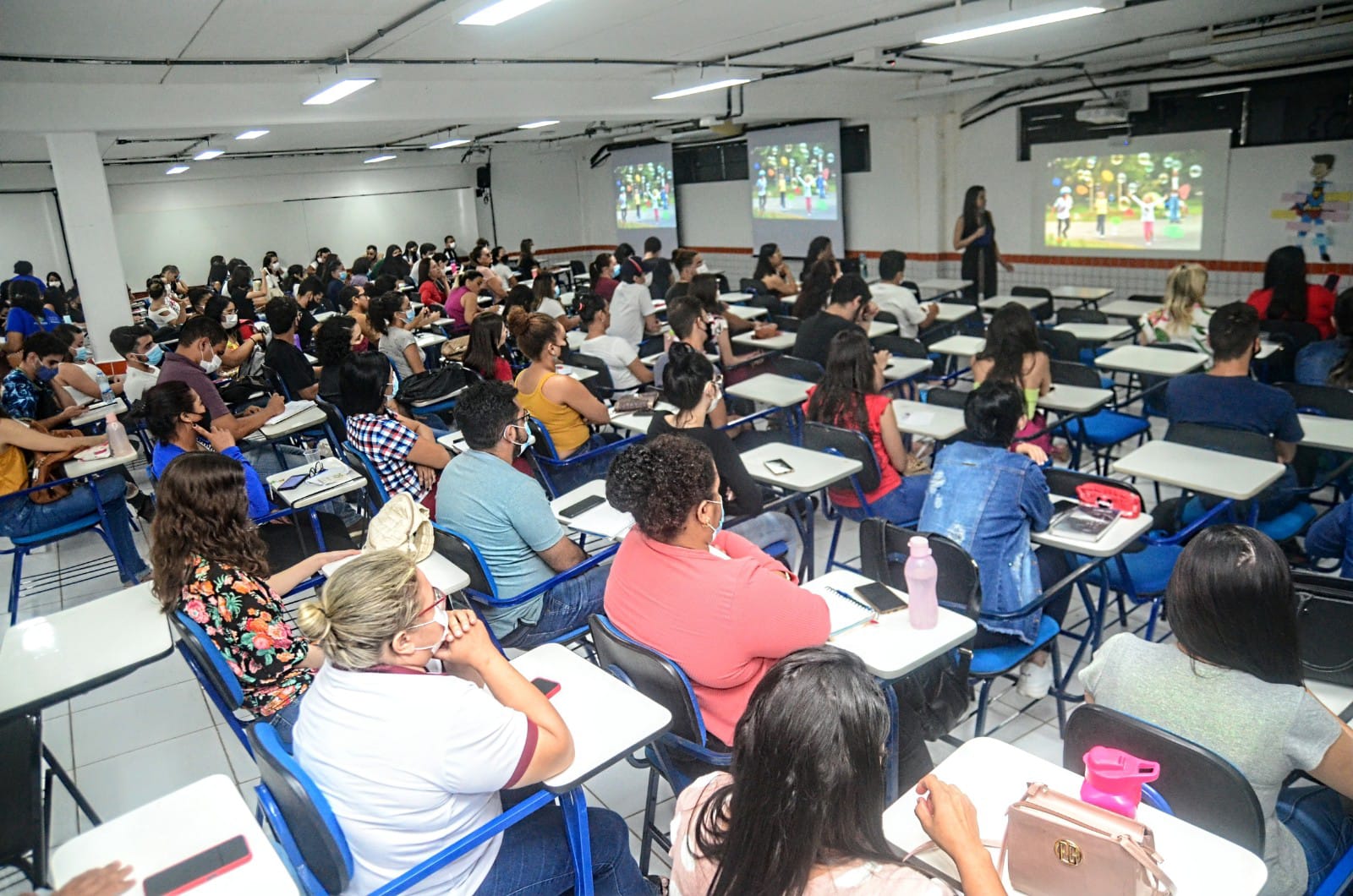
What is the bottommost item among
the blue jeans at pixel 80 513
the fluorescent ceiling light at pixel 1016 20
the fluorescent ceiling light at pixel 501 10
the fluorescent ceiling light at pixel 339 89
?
the blue jeans at pixel 80 513

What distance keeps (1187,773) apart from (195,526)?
2.52 meters

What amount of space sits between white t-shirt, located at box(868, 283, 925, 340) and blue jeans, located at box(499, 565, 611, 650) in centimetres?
461

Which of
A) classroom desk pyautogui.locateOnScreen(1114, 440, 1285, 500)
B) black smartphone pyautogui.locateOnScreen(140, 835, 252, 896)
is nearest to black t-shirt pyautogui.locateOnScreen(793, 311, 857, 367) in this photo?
classroom desk pyautogui.locateOnScreen(1114, 440, 1285, 500)

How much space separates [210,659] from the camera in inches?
95.2

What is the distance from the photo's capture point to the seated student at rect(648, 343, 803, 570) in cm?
344

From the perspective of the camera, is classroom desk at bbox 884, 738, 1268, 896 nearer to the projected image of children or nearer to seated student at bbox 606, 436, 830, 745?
seated student at bbox 606, 436, 830, 745

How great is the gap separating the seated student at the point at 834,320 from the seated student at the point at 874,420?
188cm

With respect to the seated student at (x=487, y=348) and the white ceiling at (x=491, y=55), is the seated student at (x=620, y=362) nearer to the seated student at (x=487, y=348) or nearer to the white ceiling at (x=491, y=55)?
the seated student at (x=487, y=348)

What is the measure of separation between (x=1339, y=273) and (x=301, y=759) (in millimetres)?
9498

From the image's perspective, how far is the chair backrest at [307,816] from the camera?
5.53 feet

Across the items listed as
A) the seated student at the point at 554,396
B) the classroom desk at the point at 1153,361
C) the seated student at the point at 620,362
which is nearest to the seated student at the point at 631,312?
the seated student at the point at 620,362

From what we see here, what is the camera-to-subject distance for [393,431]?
4.05m

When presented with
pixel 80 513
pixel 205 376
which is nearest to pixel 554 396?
pixel 205 376

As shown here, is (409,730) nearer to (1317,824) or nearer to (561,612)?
(561,612)
